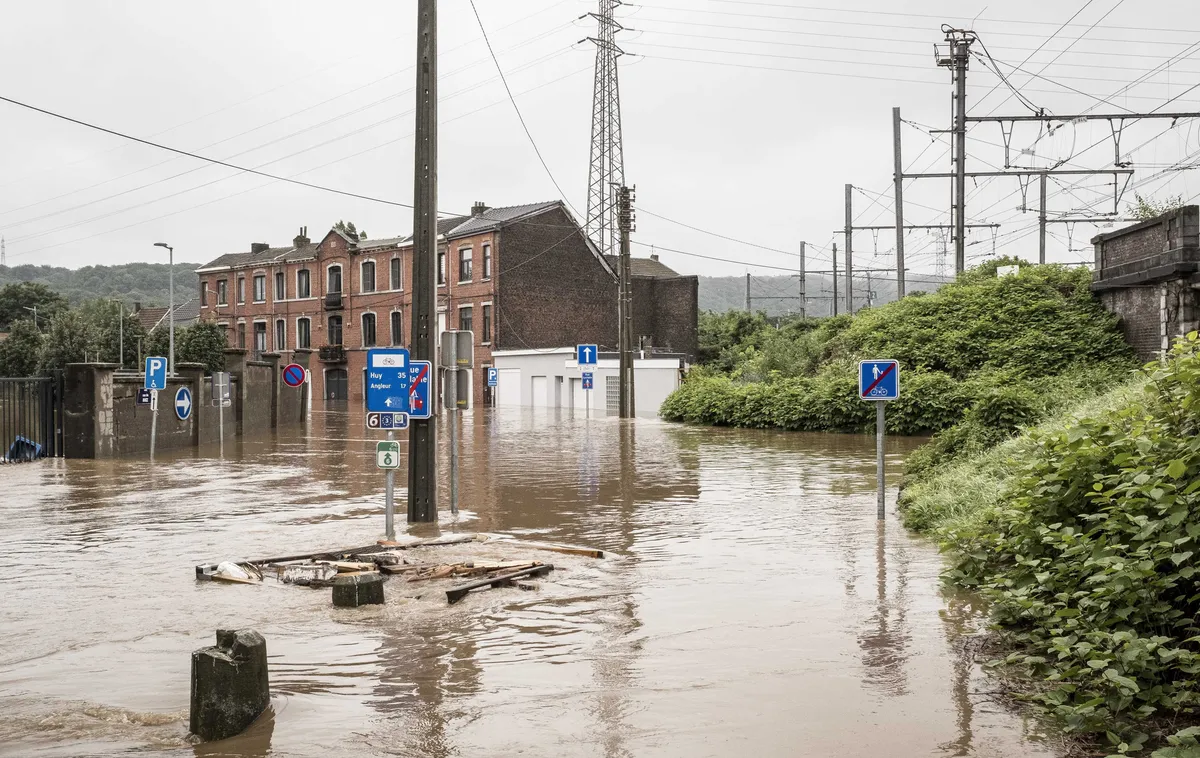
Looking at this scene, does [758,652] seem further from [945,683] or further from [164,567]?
[164,567]

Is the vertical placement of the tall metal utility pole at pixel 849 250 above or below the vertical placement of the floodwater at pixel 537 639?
above

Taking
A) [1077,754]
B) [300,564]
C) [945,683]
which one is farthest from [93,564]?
[1077,754]

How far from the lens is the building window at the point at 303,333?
7056cm

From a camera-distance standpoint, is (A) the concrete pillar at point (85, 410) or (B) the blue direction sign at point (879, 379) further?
(A) the concrete pillar at point (85, 410)

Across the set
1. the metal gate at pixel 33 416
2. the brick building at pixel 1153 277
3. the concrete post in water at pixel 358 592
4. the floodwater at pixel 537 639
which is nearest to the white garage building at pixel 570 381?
the brick building at pixel 1153 277

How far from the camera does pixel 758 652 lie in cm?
706

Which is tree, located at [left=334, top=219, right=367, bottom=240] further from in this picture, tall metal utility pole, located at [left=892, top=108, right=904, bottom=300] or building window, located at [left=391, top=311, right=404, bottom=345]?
tall metal utility pole, located at [left=892, top=108, right=904, bottom=300]

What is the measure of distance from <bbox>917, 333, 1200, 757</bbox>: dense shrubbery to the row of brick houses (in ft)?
160

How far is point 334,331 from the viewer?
68.6 meters

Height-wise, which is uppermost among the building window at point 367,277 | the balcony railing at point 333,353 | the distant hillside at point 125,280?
the distant hillside at point 125,280

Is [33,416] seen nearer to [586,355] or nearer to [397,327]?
[586,355]

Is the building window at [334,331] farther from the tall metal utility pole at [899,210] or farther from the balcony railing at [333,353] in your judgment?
the tall metal utility pole at [899,210]

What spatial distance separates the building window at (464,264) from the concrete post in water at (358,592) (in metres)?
52.2

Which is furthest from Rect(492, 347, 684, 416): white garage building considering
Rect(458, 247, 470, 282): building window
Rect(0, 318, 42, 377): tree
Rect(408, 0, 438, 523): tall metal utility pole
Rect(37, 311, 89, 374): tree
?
Rect(408, 0, 438, 523): tall metal utility pole
